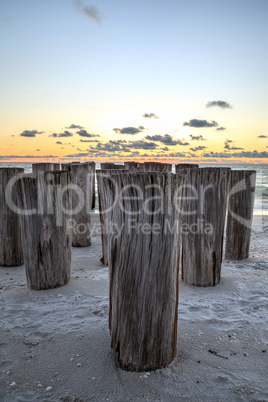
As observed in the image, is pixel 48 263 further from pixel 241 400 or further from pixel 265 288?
pixel 265 288

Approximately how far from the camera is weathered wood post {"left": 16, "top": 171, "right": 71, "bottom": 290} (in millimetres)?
3381

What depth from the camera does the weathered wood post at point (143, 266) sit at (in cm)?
196

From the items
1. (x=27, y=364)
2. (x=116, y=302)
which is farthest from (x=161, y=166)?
(x=27, y=364)

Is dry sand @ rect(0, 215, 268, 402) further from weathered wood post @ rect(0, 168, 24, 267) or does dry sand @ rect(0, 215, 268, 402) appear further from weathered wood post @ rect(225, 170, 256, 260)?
weathered wood post @ rect(225, 170, 256, 260)

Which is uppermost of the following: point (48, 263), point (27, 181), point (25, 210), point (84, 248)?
point (27, 181)

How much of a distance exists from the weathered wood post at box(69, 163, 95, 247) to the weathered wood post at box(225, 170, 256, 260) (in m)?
2.67

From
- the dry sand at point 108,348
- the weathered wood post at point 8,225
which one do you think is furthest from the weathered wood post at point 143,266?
the weathered wood post at point 8,225

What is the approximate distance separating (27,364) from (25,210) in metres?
1.71

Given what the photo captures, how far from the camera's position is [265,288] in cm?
368

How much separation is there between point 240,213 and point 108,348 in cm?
334

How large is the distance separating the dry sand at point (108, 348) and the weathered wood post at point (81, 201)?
2063 millimetres

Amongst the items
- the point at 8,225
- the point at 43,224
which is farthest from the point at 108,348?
the point at 8,225

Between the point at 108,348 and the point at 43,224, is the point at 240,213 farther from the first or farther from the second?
the point at 108,348

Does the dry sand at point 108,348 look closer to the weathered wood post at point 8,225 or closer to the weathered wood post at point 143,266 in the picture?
the weathered wood post at point 143,266
